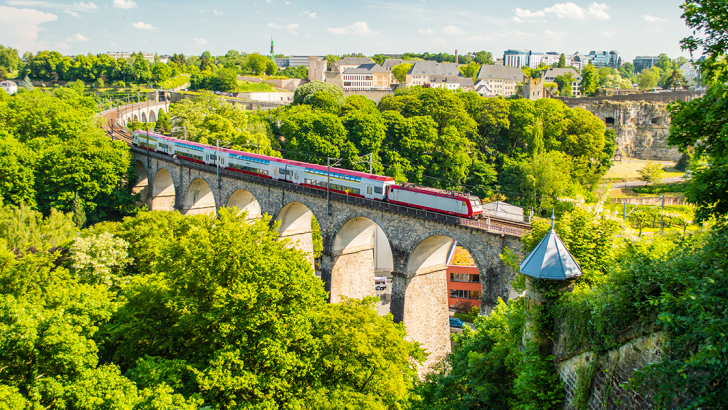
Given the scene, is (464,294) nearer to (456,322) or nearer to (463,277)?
(463,277)

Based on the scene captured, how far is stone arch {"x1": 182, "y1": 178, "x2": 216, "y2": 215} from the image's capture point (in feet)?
167

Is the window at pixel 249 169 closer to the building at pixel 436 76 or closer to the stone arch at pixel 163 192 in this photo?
the stone arch at pixel 163 192

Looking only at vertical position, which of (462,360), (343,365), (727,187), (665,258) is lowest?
(343,365)

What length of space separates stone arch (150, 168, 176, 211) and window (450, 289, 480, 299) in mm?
31427

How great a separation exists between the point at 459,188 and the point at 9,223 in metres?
49.1

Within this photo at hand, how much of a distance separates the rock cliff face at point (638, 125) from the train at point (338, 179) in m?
72.1

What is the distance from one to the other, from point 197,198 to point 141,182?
1210cm

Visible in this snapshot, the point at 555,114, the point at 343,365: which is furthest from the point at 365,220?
the point at 555,114

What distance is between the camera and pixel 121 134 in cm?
7038

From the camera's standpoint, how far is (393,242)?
32.5 metres

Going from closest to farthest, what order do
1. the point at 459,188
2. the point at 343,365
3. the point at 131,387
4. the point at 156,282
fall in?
the point at 131,387 → the point at 343,365 → the point at 156,282 → the point at 459,188

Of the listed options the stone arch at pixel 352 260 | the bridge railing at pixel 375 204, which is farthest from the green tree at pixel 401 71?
the stone arch at pixel 352 260

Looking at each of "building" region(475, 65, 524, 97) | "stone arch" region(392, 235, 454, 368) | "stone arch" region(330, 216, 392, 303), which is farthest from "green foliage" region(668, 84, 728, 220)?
"building" region(475, 65, 524, 97)

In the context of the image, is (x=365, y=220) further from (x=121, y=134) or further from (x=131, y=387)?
(x=121, y=134)
